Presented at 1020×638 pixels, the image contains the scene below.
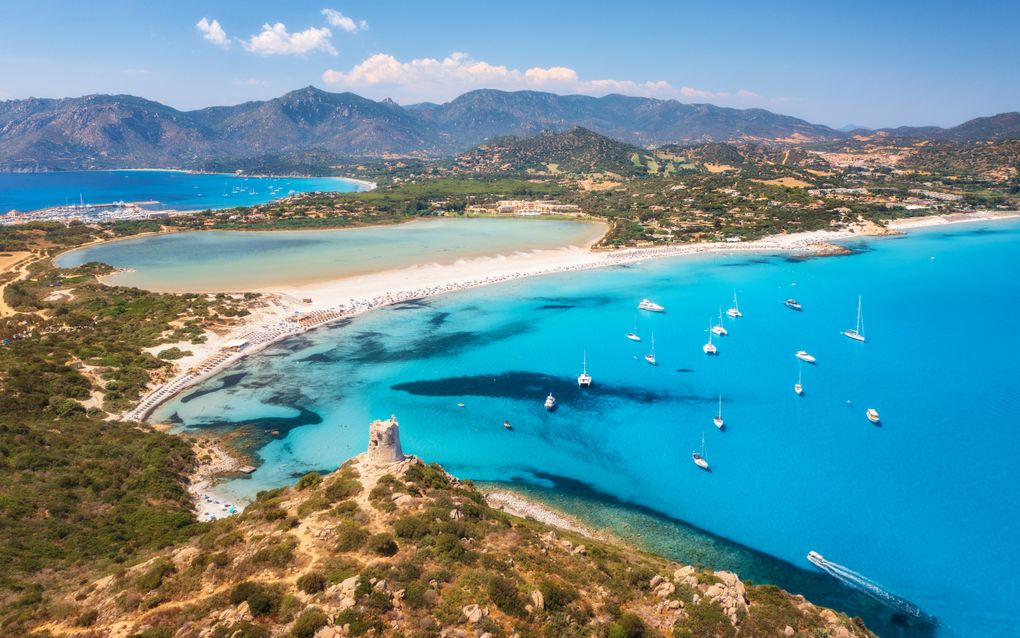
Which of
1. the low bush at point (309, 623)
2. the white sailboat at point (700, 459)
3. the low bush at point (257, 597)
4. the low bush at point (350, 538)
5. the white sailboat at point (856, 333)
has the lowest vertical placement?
the white sailboat at point (700, 459)

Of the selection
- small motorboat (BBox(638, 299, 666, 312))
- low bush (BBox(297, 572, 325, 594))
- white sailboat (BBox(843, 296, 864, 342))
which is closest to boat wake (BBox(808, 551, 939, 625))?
low bush (BBox(297, 572, 325, 594))

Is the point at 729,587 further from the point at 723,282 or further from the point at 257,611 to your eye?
the point at 723,282

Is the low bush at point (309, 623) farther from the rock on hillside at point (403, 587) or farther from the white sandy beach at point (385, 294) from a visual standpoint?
the white sandy beach at point (385, 294)

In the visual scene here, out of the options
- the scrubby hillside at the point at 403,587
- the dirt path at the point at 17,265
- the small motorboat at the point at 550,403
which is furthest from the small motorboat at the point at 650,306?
the dirt path at the point at 17,265

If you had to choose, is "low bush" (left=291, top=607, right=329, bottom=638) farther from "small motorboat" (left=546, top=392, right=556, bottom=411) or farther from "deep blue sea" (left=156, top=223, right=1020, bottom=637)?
"small motorboat" (left=546, top=392, right=556, bottom=411)

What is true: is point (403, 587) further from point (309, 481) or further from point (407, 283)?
point (407, 283)
